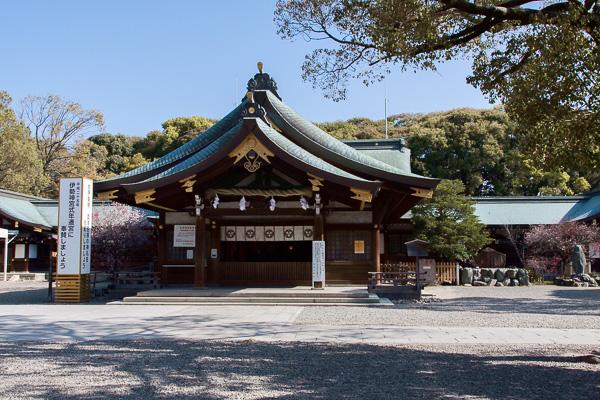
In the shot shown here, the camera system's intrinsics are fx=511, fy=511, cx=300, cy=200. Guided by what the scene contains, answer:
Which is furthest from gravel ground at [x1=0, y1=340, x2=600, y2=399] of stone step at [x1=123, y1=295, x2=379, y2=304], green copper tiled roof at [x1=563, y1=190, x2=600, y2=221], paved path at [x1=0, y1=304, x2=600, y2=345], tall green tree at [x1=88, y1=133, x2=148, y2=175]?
tall green tree at [x1=88, y1=133, x2=148, y2=175]

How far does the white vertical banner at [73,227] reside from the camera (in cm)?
1430

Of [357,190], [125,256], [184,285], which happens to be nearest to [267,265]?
[184,285]

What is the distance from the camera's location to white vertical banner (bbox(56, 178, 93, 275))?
46.9 ft

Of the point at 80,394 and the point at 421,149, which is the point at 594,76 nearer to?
the point at 80,394

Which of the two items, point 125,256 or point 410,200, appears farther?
point 125,256

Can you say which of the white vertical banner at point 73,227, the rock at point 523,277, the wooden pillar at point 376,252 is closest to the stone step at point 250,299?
the white vertical banner at point 73,227

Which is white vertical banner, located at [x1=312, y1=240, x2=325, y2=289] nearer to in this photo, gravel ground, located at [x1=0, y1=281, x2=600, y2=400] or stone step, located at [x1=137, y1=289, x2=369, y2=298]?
stone step, located at [x1=137, y1=289, x2=369, y2=298]

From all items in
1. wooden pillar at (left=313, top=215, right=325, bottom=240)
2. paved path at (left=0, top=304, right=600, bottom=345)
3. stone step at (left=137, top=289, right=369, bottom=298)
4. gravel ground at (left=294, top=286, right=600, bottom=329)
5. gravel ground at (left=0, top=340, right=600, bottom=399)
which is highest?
wooden pillar at (left=313, top=215, right=325, bottom=240)

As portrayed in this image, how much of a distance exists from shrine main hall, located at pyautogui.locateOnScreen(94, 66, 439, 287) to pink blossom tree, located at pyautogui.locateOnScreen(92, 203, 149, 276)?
4.38 meters

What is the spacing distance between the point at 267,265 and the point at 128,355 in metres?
9.40

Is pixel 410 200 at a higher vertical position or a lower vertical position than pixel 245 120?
lower

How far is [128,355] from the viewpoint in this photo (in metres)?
7.28

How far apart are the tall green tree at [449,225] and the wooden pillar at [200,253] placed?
10336mm

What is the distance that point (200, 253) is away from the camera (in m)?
15.1
